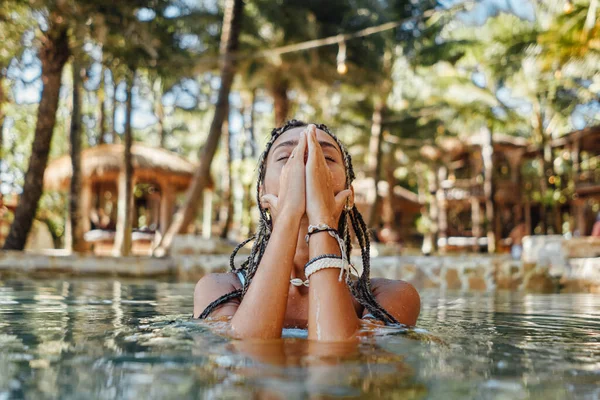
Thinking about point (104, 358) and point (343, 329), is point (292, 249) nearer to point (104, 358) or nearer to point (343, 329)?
point (343, 329)

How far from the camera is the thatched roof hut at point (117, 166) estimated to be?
16.1 meters

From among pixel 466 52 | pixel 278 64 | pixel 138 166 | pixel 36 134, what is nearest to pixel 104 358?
pixel 36 134

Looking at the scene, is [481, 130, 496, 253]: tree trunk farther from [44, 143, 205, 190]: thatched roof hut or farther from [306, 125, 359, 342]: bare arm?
[306, 125, 359, 342]: bare arm

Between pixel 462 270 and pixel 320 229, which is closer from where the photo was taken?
pixel 320 229

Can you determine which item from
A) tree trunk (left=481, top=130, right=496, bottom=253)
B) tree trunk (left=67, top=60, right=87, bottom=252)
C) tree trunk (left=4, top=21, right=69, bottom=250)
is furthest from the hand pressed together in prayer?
tree trunk (left=481, top=130, right=496, bottom=253)

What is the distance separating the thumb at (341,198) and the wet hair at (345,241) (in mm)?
159

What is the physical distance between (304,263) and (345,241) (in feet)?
0.96

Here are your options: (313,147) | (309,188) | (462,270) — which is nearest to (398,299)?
(309,188)

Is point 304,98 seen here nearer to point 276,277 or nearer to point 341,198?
point 341,198

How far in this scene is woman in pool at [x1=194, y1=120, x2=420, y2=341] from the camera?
201 cm

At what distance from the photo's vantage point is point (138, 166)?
16.6 m

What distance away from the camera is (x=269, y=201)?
2355 millimetres

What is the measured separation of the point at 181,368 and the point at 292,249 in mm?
743

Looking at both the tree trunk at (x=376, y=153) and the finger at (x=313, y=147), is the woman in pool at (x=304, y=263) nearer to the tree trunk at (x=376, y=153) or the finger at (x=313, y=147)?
the finger at (x=313, y=147)
